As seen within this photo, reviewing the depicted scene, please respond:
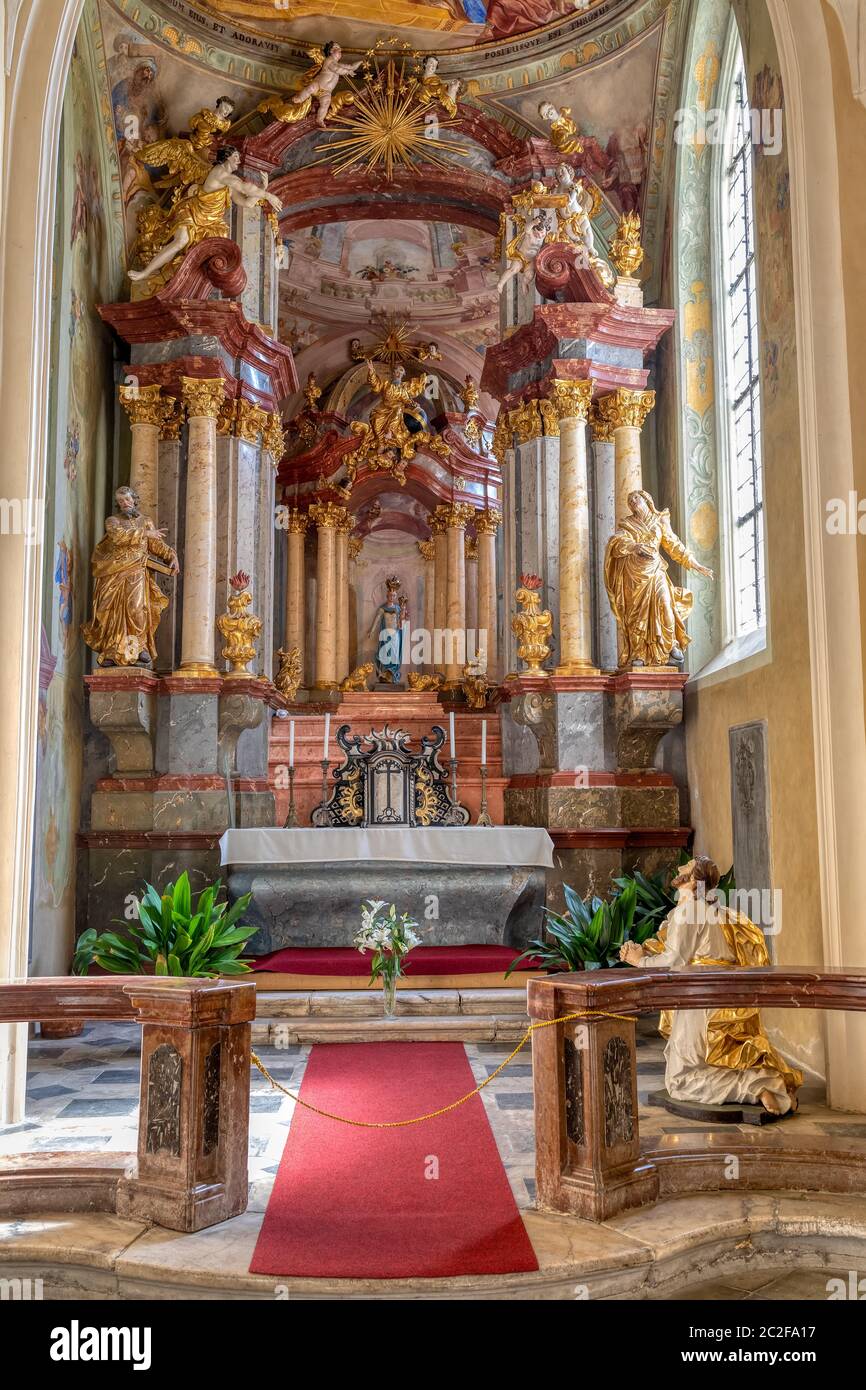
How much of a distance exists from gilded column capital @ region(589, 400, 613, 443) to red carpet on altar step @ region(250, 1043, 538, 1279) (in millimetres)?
6774

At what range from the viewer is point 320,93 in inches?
463

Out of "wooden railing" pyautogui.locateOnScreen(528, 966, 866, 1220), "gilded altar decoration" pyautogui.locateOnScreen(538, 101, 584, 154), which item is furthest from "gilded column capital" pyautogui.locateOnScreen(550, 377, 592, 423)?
"wooden railing" pyautogui.locateOnScreen(528, 966, 866, 1220)

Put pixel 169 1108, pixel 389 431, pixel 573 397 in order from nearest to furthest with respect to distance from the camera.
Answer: pixel 169 1108 < pixel 573 397 < pixel 389 431

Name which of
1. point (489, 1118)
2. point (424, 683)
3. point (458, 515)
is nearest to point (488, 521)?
point (458, 515)

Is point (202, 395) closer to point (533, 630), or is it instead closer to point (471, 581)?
point (533, 630)

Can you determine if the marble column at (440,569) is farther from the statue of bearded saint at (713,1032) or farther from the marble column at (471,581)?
the statue of bearded saint at (713,1032)

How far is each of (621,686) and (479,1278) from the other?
283 inches

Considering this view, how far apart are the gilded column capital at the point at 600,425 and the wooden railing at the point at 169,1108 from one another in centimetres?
809

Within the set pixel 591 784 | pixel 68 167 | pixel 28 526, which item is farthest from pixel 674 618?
pixel 68 167

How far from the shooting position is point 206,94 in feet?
38.9

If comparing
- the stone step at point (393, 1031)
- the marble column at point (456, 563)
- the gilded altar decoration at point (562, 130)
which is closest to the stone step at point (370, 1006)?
the stone step at point (393, 1031)

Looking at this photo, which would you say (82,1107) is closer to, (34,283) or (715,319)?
(34,283)

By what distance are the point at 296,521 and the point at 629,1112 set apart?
13815 mm

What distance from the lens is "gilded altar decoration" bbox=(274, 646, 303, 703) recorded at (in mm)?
15922
